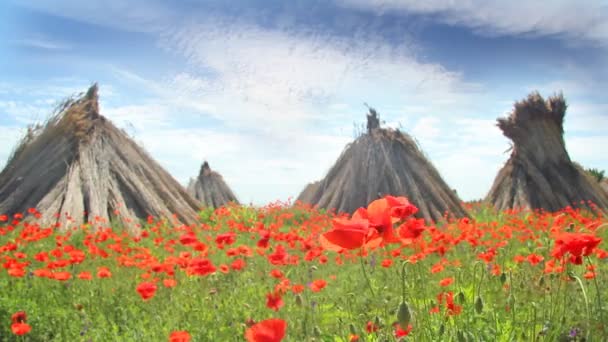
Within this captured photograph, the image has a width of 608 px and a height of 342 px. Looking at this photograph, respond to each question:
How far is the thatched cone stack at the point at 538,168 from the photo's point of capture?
641 inches

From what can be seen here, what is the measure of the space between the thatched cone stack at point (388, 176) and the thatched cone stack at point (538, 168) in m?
3.77

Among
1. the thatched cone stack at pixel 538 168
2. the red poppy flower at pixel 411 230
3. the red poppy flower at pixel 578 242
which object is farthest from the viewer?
the thatched cone stack at pixel 538 168

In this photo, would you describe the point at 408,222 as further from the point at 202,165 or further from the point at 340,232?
the point at 202,165

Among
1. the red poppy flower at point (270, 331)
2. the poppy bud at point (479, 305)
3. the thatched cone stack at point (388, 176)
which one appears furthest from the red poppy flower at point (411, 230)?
the thatched cone stack at point (388, 176)

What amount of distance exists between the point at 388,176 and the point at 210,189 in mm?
11915

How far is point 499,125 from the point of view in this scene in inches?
695

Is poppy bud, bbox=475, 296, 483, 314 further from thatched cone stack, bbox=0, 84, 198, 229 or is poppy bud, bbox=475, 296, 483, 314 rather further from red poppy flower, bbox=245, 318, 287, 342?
thatched cone stack, bbox=0, 84, 198, 229

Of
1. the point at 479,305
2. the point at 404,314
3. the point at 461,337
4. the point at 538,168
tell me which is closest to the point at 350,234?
the point at 404,314

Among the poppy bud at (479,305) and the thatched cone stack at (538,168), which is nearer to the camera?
the poppy bud at (479,305)

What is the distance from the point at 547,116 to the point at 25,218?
15963 millimetres

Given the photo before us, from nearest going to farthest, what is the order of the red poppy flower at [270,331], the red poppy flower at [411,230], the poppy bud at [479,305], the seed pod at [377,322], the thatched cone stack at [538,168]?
the red poppy flower at [270,331] → the red poppy flower at [411,230] → the seed pod at [377,322] → the poppy bud at [479,305] → the thatched cone stack at [538,168]

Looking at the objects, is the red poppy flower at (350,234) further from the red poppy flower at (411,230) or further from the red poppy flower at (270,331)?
the red poppy flower at (411,230)

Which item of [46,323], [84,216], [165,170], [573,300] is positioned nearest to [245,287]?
[46,323]

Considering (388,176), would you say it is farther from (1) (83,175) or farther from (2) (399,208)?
(2) (399,208)
